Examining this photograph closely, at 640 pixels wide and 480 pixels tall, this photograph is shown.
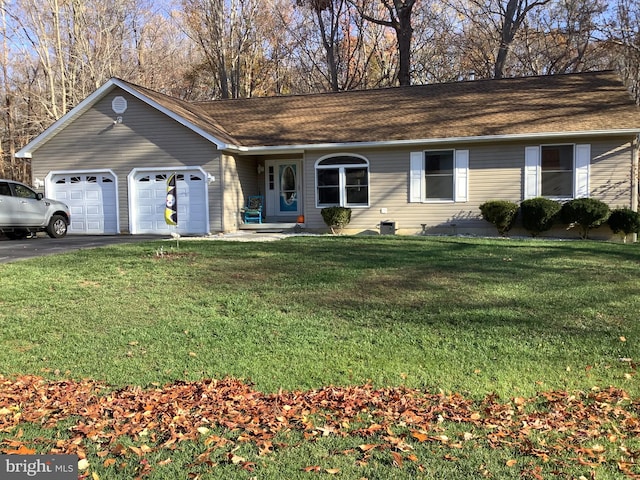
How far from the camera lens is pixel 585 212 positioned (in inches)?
558

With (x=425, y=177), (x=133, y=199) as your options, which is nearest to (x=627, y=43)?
(x=425, y=177)

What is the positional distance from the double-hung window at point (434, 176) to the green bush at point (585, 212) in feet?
9.29

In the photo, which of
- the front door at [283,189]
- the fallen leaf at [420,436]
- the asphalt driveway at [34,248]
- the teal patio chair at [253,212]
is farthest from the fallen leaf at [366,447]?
the front door at [283,189]

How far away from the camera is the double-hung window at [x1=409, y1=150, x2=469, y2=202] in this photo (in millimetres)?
15779

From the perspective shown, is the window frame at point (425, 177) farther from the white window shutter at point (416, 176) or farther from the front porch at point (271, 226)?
the front porch at point (271, 226)

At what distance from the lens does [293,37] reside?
32.4m

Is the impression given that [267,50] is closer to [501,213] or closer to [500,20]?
[500,20]

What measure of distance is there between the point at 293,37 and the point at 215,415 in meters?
31.5

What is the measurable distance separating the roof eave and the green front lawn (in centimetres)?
539

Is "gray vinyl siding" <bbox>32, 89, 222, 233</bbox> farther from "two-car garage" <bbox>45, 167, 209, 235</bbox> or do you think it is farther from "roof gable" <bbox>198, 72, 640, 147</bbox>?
"roof gable" <bbox>198, 72, 640, 147</bbox>

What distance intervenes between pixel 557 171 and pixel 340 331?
11536 mm

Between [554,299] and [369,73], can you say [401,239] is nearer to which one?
[554,299]

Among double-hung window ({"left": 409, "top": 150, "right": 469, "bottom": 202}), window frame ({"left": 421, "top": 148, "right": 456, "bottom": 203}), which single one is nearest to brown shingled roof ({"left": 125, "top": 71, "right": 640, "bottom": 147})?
window frame ({"left": 421, "top": 148, "right": 456, "bottom": 203})

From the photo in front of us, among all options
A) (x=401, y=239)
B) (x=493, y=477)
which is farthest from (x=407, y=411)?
(x=401, y=239)
